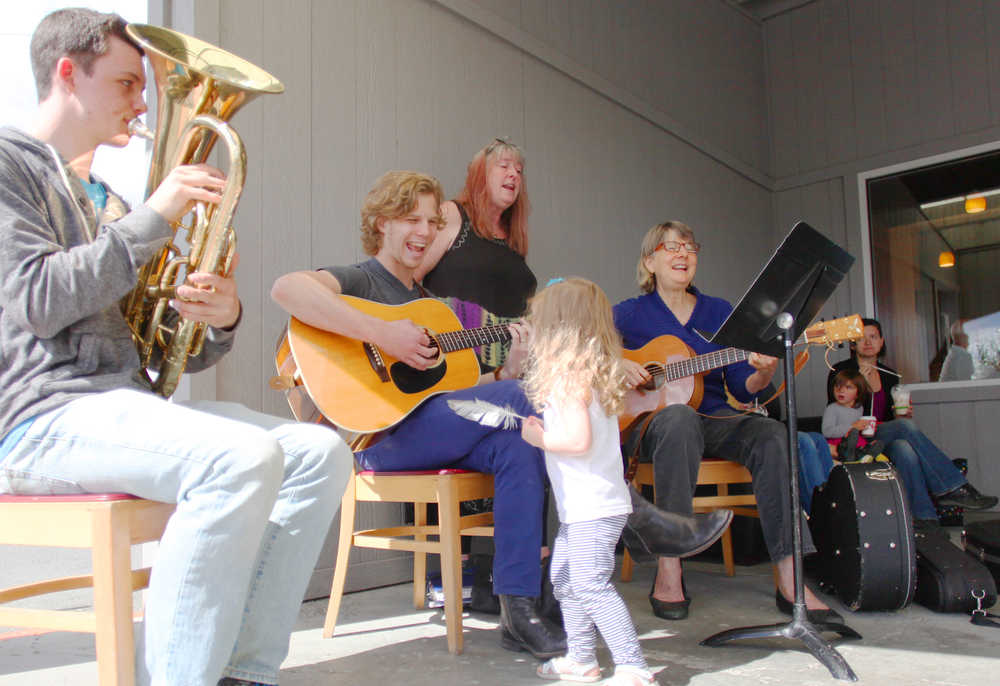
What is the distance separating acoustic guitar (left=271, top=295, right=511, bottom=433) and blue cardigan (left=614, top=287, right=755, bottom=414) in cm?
78

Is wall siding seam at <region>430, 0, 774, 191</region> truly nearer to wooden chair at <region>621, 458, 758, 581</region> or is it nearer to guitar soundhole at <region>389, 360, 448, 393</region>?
guitar soundhole at <region>389, 360, 448, 393</region>

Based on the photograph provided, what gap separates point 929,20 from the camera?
5.20 meters

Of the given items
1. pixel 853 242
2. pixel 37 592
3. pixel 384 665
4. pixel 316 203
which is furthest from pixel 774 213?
pixel 37 592

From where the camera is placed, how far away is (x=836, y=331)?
2.02 m

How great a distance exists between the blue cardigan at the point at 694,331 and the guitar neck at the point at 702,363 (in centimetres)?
19

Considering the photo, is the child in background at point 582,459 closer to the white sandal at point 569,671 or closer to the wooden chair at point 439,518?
the white sandal at point 569,671

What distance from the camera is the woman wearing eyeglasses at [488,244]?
2637 millimetres

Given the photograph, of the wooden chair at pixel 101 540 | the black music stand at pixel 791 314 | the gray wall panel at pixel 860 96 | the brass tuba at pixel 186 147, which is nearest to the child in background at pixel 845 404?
the gray wall panel at pixel 860 96

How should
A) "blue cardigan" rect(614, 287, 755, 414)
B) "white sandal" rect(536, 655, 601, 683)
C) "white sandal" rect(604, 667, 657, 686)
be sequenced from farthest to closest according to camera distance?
"blue cardigan" rect(614, 287, 755, 414), "white sandal" rect(536, 655, 601, 683), "white sandal" rect(604, 667, 657, 686)

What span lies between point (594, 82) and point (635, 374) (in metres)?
2.21

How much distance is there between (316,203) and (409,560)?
1.31 meters

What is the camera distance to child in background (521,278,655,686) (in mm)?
1634

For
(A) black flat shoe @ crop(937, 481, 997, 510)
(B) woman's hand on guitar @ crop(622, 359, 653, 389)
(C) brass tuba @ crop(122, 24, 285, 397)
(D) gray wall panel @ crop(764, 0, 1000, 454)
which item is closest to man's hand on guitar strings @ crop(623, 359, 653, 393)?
(B) woman's hand on guitar @ crop(622, 359, 653, 389)

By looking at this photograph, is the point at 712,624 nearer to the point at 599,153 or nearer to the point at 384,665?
the point at 384,665
